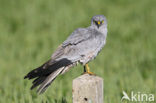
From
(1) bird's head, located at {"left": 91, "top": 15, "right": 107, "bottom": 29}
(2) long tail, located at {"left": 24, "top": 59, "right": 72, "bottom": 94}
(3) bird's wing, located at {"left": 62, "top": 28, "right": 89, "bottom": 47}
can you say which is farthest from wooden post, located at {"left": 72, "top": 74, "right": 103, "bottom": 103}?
(1) bird's head, located at {"left": 91, "top": 15, "right": 107, "bottom": 29}

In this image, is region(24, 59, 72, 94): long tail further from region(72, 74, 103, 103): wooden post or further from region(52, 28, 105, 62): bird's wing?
region(72, 74, 103, 103): wooden post

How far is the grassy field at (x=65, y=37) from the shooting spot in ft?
23.0

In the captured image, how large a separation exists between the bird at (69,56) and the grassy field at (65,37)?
1006 mm

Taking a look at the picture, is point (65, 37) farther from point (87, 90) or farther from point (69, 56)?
point (87, 90)

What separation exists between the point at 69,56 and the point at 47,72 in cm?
39

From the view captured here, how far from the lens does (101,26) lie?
565 cm

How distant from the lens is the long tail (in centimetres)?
458

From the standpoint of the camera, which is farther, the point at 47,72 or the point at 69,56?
the point at 69,56

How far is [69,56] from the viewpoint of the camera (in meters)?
4.89

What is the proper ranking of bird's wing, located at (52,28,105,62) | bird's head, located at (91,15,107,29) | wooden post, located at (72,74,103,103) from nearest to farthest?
1. wooden post, located at (72,74,103,103)
2. bird's wing, located at (52,28,105,62)
3. bird's head, located at (91,15,107,29)

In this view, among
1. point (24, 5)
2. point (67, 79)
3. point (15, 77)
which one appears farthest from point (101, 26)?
point (24, 5)

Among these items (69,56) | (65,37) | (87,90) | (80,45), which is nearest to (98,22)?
(80,45)

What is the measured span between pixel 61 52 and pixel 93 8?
8.09 meters

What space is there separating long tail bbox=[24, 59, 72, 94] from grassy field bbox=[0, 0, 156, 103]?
1.14 m
